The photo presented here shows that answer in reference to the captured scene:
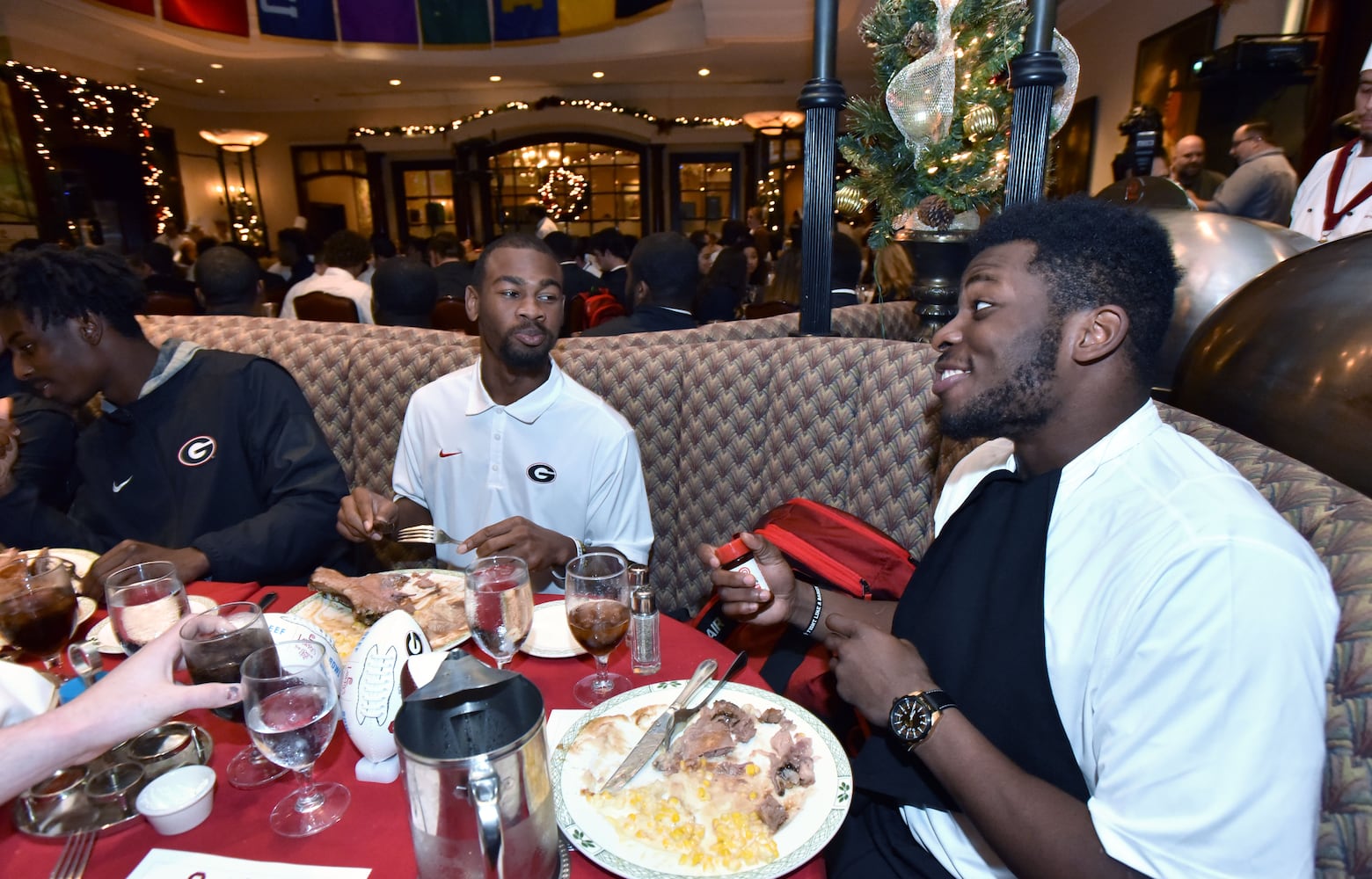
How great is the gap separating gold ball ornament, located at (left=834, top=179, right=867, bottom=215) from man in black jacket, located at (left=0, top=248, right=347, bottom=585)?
84.8 inches

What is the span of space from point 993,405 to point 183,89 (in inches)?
598

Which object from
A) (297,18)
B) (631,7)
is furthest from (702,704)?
(297,18)

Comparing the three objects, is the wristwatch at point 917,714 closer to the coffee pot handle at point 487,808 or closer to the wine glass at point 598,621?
the wine glass at point 598,621

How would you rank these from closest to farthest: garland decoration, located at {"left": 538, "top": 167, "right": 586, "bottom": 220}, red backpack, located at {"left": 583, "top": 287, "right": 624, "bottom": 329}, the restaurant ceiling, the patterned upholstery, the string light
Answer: the patterned upholstery
red backpack, located at {"left": 583, "top": 287, "right": 624, "bottom": 329}
the restaurant ceiling
the string light
garland decoration, located at {"left": 538, "top": 167, "right": 586, "bottom": 220}

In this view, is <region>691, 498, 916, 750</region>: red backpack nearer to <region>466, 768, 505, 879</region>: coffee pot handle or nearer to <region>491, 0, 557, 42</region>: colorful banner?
<region>466, 768, 505, 879</region>: coffee pot handle

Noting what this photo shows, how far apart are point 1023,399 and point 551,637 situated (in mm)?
1007

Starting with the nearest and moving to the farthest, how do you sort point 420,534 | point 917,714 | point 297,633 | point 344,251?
point 917,714, point 297,633, point 420,534, point 344,251

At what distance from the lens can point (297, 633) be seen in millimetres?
1234

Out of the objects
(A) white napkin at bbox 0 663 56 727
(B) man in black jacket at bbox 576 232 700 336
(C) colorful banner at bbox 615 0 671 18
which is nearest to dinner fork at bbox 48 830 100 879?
(A) white napkin at bbox 0 663 56 727

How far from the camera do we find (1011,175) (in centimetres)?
243

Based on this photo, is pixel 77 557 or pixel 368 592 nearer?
pixel 368 592

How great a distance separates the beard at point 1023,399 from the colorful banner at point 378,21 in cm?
1032

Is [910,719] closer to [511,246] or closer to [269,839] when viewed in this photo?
[269,839]

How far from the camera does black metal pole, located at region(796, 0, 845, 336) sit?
265 centimetres
